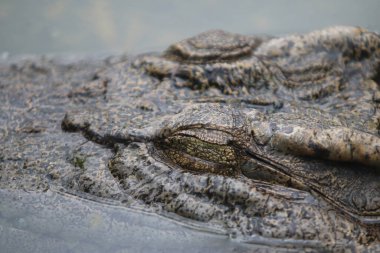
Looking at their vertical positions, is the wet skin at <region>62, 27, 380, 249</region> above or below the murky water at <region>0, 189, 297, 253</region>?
above

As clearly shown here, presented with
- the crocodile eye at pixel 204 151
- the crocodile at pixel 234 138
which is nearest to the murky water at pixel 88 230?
the crocodile at pixel 234 138

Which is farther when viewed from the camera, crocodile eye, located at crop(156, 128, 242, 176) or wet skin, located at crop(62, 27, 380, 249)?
crocodile eye, located at crop(156, 128, 242, 176)

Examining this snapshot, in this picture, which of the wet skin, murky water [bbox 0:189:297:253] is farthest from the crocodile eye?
murky water [bbox 0:189:297:253]

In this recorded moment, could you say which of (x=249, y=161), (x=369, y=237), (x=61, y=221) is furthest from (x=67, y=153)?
(x=369, y=237)

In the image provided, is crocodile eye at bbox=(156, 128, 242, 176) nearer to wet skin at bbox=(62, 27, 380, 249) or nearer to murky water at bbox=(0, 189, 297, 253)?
wet skin at bbox=(62, 27, 380, 249)

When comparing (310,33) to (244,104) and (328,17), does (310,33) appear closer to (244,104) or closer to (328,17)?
(244,104)

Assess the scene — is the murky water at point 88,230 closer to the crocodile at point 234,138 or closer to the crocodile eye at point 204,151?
the crocodile at point 234,138

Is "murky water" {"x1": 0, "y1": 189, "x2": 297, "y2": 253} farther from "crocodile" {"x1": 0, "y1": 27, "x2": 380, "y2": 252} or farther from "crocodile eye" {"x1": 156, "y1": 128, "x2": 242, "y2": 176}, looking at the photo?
"crocodile eye" {"x1": 156, "y1": 128, "x2": 242, "y2": 176}
